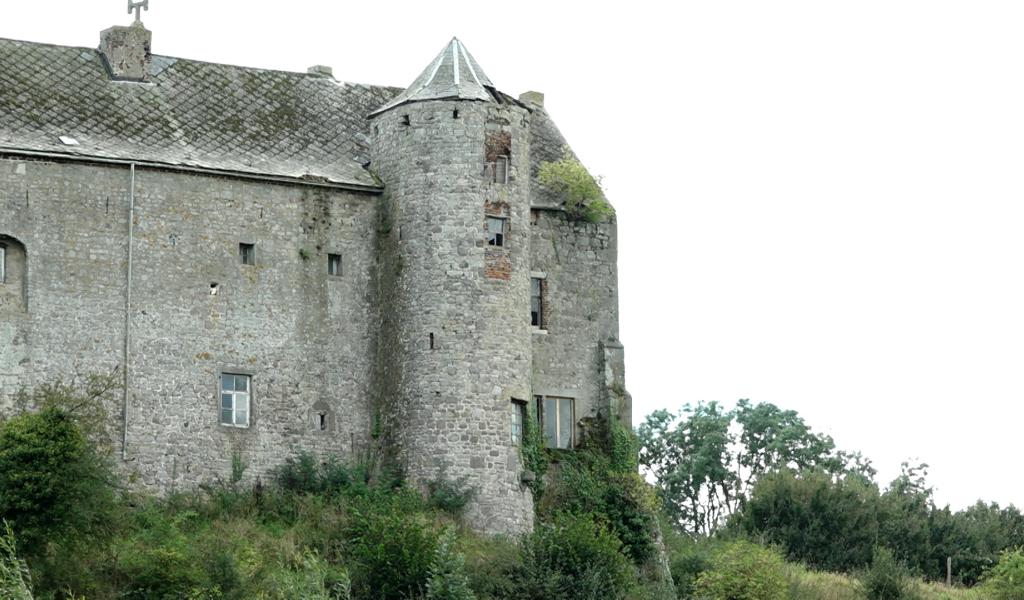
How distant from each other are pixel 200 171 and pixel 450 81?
19.7ft

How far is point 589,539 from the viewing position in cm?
4978

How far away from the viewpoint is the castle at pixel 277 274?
51438mm

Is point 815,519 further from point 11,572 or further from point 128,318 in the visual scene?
point 11,572

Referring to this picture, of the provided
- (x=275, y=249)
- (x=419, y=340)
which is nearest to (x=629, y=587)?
(x=419, y=340)

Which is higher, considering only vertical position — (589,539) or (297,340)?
(297,340)

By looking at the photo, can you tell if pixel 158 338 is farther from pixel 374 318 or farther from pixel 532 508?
pixel 532 508

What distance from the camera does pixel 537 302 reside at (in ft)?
185

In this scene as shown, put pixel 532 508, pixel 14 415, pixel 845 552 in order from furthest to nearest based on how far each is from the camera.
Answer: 1. pixel 845 552
2. pixel 532 508
3. pixel 14 415

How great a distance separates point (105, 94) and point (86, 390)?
7570 mm

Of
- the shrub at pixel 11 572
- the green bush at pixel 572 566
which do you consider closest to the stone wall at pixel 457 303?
the green bush at pixel 572 566

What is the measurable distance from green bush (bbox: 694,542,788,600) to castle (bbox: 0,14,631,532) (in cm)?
428

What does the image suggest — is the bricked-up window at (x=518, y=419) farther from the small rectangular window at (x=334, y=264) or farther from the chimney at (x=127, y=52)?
the chimney at (x=127, y=52)

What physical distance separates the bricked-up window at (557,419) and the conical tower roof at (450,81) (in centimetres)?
722

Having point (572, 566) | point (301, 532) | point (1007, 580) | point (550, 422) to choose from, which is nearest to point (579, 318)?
point (550, 422)
